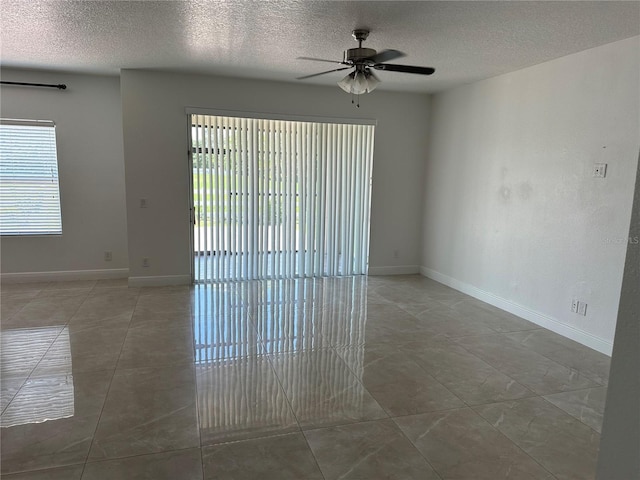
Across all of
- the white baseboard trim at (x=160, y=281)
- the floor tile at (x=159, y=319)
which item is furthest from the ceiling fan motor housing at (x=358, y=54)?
the white baseboard trim at (x=160, y=281)

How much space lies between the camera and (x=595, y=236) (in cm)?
356

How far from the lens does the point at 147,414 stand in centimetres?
247

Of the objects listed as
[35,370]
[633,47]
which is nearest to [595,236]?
[633,47]

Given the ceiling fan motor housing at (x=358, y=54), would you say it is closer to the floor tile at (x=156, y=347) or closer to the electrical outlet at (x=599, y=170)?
the electrical outlet at (x=599, y=170)

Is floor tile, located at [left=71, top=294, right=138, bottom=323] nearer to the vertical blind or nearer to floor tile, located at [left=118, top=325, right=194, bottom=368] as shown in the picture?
floor tile, located at [left=118, top=325, right=194, bottom=368]

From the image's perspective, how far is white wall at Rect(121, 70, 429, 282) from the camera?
16.3ft

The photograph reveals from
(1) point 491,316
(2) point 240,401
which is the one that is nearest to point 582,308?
(1) point 491,316

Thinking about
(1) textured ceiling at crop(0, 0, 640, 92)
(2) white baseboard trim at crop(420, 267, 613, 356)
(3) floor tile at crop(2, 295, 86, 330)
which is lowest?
(3) floor tile at crop(2, 295, 86, 330)

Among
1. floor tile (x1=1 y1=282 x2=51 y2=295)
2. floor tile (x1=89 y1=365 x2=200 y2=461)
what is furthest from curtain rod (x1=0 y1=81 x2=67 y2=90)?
floor tile (x1=89 y1=365 x2=200 y2=461)

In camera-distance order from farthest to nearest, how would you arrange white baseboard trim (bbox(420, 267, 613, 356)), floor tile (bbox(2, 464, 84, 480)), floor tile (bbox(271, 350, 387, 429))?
white baseboard trim (bbox(420, 267, 613, 356)) → floor tile (bbox(271, 350, 387, 429)) → floor tile (bbox(2, 464, 84, 480))

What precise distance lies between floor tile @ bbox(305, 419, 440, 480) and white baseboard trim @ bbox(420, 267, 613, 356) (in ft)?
5.73

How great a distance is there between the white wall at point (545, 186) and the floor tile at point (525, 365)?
634mm

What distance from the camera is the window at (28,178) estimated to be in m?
5.12

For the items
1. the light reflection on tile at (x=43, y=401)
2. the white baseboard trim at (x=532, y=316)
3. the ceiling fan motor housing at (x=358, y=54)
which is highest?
the ceiling fan motor housing at (x=358, y=54)
